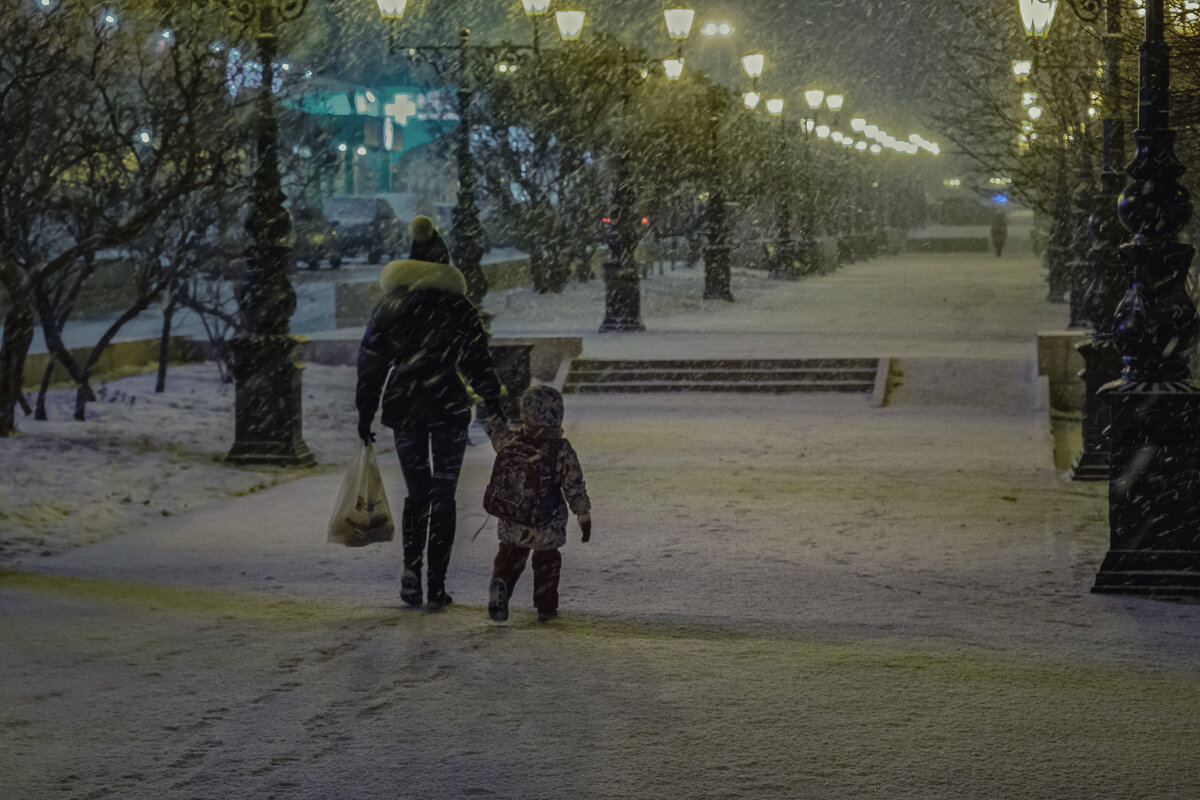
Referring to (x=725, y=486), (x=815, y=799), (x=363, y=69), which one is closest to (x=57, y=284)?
(x=725, y=486)

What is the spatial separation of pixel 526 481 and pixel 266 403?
22.8 feet

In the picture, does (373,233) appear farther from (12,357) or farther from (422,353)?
(422,353)

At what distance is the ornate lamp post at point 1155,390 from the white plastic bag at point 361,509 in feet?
11.8

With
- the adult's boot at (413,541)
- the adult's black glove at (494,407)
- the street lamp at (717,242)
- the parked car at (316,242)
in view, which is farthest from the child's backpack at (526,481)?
the parked car at (316,242)

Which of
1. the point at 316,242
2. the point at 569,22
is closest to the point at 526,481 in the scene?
the point at 569,22

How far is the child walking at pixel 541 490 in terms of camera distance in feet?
22.5

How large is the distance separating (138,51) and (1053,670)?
38.0ft

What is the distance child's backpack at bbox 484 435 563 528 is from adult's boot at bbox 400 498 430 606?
63 cm

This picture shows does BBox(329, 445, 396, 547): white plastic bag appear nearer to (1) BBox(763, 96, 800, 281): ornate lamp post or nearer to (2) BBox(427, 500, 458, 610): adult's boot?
(2) BBox(427, 500, 458, 610): adult's boot

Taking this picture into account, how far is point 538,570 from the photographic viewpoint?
7.09 metres

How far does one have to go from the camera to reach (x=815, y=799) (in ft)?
14.9

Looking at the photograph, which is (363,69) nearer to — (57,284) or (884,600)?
(57,284)

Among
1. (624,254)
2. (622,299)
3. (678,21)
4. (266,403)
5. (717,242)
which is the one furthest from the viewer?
(717,242)

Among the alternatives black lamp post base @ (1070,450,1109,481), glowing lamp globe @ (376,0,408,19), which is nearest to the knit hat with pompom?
black lamp post base @ (1070,450,1109,481)
